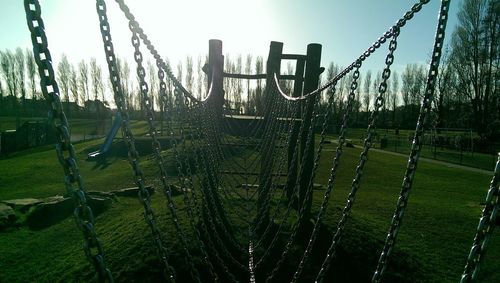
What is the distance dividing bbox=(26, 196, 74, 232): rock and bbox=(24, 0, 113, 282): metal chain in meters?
6.69

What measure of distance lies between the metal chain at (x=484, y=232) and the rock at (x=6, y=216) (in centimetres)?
768

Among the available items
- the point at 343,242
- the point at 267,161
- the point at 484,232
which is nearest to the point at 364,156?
the point at 484,232

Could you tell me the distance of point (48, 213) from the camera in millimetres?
6820

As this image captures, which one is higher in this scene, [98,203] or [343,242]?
[343,242]

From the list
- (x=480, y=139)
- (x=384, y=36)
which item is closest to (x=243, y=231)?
(x=384, y=36)

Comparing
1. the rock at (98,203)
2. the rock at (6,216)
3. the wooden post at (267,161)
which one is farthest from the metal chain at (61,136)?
the rock at (6,216)

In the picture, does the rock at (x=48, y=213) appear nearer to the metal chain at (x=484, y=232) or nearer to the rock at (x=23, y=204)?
the rock at (x=23, y=204)

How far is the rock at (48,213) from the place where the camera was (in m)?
6.49

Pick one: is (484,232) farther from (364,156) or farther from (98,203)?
(98,203)

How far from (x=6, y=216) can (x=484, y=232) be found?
7889mm

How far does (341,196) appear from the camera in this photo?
811 centimetres

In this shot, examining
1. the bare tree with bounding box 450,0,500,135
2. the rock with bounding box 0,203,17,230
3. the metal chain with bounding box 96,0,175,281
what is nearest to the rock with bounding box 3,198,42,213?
the rock with bounding box 0,203,17,230

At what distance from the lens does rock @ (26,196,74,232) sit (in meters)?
6.49

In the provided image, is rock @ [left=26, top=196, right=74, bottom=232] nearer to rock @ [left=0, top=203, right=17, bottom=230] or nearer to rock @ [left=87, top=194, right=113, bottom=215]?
rock @ [left=0, top=203, right=17, bottom=230]
